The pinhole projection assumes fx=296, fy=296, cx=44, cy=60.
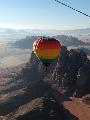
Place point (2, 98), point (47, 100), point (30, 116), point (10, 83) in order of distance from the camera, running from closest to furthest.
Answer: point (30, 116)
point (47, 100)
point (2, 98)
point (10, 83)

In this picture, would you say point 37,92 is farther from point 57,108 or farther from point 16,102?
point 57,108

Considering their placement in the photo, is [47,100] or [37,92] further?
[37,92]

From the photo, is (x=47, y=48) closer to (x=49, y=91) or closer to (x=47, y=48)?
(x=47, y=48)

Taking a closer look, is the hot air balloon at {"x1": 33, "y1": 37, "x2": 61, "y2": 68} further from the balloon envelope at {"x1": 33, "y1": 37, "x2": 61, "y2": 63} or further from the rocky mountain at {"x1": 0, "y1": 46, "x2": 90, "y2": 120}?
the rocky mountain at {"x1": 0, "y1": 46, "x2": 90, "y2": 120}

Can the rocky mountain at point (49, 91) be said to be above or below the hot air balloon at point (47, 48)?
below

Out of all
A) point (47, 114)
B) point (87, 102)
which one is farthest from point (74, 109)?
point (47, 114)

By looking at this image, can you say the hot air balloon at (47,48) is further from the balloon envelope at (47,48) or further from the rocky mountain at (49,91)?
the rocky mountain at (49,91)

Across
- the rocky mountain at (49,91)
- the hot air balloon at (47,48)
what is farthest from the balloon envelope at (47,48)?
the rocky mountain at (49,91)

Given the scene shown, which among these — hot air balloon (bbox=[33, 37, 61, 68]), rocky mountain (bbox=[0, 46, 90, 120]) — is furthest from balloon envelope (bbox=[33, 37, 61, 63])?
rocky mountain (bbox=[0, 46, 90, 120])
